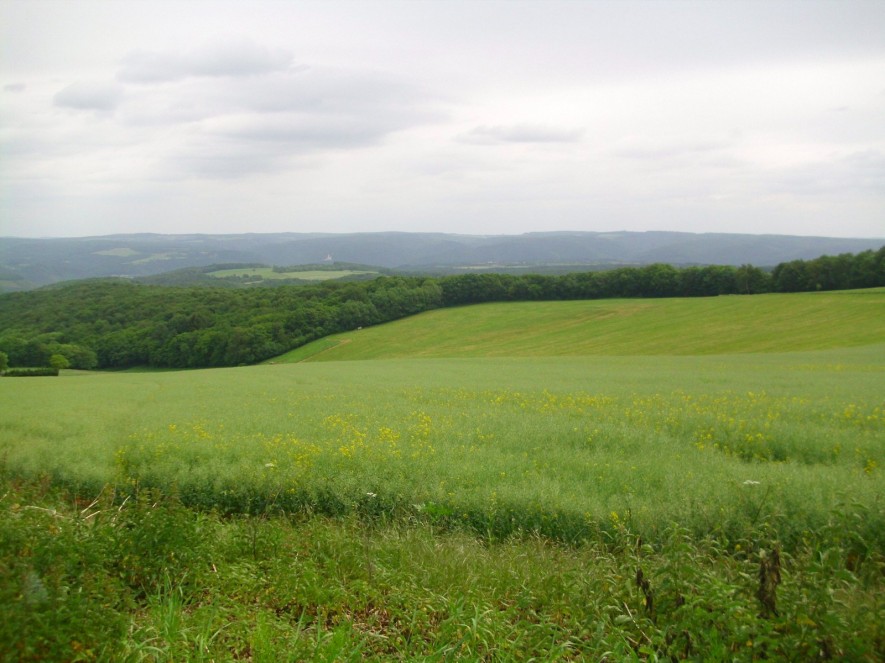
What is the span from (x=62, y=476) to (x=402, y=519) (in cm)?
609

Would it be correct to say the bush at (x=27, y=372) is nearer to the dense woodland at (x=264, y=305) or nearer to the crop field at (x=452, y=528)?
the dense woodland at (x=264, y=305)

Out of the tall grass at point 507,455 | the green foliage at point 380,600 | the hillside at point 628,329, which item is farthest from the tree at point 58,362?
the green foliage at point 380,600

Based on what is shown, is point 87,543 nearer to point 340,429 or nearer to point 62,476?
point 62,476

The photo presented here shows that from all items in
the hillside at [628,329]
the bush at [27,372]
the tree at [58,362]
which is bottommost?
the tree at [58,362]

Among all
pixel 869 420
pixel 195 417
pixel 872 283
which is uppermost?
pixel 872 283

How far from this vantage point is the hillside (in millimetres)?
45031

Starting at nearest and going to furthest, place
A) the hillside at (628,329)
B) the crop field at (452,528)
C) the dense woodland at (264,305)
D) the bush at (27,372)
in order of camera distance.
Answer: the crop field at (452,528), the bush at (27,372), the hillside at (628,329), the dense woodland at (264,305)

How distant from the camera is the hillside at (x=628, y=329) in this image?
45031 mm

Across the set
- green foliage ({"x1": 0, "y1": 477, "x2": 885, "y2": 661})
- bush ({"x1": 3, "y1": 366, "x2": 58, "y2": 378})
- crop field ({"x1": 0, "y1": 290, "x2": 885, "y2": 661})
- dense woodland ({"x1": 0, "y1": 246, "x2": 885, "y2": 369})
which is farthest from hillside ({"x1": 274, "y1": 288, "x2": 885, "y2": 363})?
green foliage ({"x1": 0, "y1": 477, "x2": 885, "y2": 661})

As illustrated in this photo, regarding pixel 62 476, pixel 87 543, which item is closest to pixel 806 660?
pixel 87 543

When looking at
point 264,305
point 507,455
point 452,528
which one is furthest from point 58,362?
point 452,528

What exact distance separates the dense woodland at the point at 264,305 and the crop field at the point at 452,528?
4903 cm

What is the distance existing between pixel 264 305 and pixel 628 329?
5206 cm

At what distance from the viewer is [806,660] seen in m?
3.62
